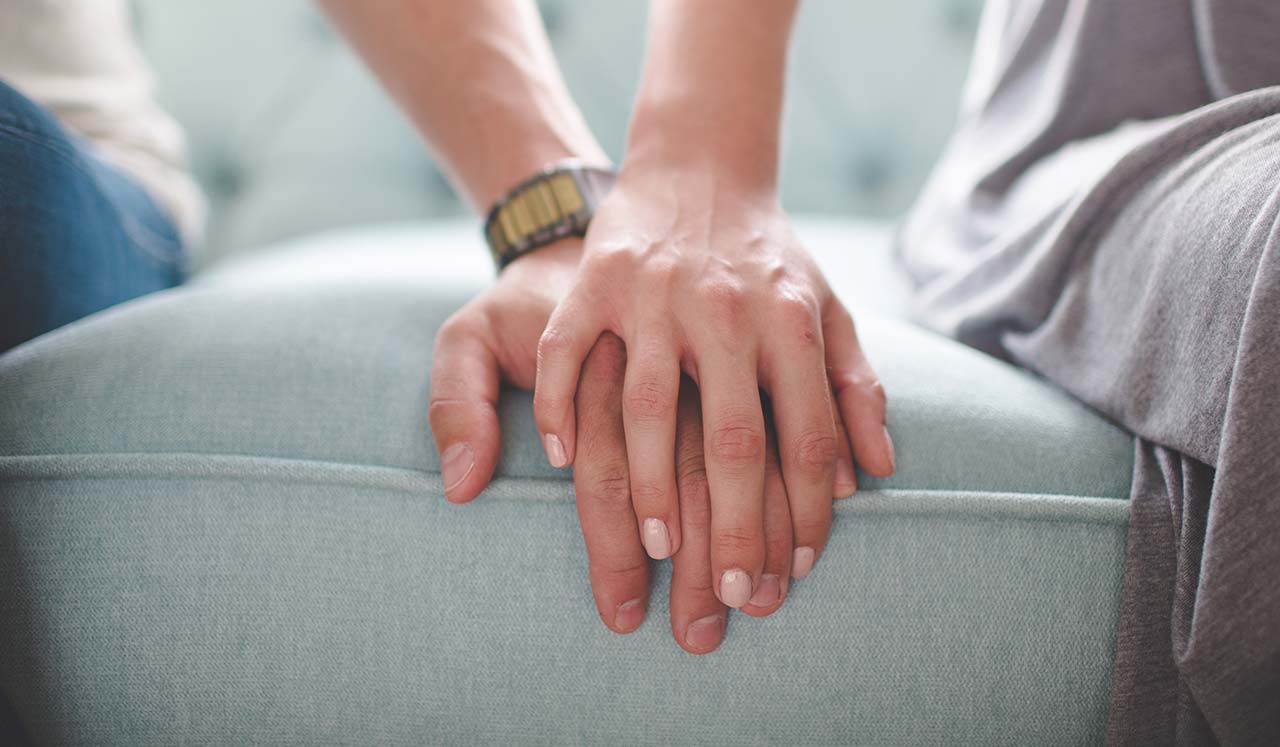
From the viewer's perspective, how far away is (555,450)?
0.88ft

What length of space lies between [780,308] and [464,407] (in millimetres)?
117

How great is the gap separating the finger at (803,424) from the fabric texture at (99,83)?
0.46m

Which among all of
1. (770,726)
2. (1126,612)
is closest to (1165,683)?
(1126,612)

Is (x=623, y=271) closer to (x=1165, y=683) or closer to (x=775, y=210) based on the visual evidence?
(x=775, y=210)

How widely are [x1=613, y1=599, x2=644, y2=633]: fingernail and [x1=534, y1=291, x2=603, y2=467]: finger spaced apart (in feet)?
0.17

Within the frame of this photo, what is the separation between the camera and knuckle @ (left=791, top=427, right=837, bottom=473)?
0.26 m

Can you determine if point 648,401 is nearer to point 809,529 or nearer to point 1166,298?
point 809,529

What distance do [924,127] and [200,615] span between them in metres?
0.74

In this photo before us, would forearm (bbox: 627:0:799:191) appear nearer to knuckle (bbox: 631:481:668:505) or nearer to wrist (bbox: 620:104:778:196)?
wrist (bbox: 620:104:778:196)

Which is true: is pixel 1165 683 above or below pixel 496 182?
A: below

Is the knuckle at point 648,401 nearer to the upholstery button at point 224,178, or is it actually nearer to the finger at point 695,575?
the finger at point 695,575

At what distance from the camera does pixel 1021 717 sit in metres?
0.27

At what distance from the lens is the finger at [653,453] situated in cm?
26

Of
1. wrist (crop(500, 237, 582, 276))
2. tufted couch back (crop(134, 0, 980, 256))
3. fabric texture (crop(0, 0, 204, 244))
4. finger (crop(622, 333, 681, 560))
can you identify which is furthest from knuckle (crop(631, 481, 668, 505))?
tufted couch back (crop(134, 0, 980, 256))
